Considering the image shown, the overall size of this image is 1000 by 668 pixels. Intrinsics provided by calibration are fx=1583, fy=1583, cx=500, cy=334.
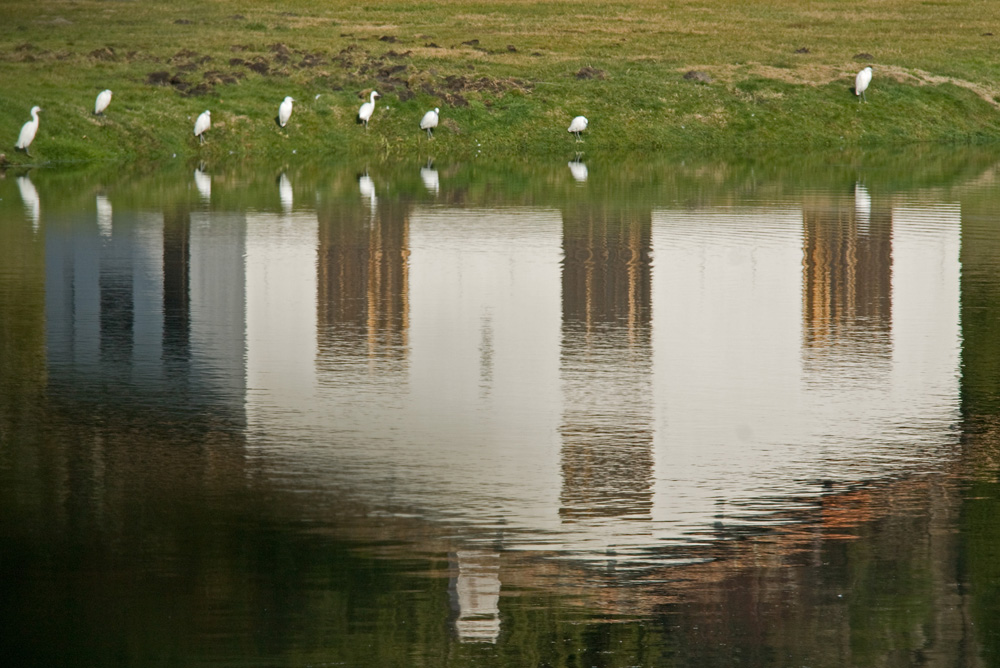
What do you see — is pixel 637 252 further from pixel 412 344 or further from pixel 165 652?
pixel 165 652

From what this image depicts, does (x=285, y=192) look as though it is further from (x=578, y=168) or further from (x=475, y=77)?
(x=475, y=77)

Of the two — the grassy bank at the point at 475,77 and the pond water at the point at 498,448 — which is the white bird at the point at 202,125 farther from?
the pond water at the point at 498,448

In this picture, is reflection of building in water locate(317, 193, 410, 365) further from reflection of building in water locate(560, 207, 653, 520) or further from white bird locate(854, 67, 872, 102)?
white bird locate(854, 67, 872, 102)

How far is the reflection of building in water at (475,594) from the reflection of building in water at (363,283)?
680 cm

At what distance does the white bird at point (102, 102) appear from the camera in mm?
45719

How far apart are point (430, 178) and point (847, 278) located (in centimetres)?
1863

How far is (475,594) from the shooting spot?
972 cm

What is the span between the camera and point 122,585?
989cm

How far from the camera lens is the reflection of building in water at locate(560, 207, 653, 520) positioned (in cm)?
1195

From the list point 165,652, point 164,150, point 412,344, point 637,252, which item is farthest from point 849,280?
point 164,150

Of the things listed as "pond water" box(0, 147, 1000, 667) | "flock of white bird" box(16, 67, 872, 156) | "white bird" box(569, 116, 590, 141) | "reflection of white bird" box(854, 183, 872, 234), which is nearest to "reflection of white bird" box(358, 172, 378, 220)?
"pond water" box(0, 147, 1000, 667)

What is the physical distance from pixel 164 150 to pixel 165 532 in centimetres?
3578

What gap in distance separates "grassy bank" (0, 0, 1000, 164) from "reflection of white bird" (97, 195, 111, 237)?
9.87 m

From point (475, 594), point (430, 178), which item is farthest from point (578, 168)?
point (475, 594)
